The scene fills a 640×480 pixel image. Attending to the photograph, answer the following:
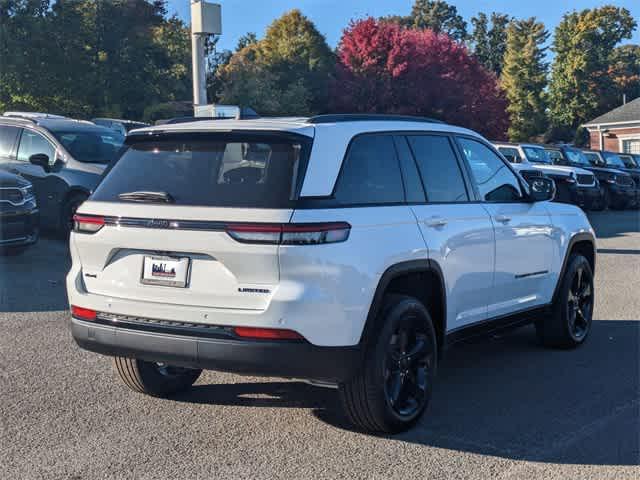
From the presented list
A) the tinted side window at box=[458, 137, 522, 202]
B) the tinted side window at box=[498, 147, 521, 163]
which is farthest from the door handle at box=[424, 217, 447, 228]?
the tinted side window at box=[498, 147, 521, 163]

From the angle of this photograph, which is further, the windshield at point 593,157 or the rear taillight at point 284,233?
the windshield at point 593,157

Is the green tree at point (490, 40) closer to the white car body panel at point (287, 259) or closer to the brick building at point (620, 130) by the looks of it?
the brick building at point (620, 130)

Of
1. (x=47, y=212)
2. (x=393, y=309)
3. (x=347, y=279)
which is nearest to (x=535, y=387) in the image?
(x=393, y=309)

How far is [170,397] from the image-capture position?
5734 mm

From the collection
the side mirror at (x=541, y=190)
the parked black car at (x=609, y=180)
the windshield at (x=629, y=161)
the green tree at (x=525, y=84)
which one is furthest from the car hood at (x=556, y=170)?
the green tree at (x=525, y=84)

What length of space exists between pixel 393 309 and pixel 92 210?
184 cm

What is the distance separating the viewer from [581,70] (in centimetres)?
6378

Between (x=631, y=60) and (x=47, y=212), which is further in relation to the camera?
(x=631, y=60)

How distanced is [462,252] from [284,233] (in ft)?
5.48

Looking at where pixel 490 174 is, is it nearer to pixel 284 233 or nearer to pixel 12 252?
pixel 284 233

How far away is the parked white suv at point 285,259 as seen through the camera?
4465 millimetres

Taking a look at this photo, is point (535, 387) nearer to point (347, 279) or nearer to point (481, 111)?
point (347, 279)

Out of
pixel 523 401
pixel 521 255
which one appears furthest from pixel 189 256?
pixel 521 255

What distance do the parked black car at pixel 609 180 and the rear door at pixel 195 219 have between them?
2234 centimetres
